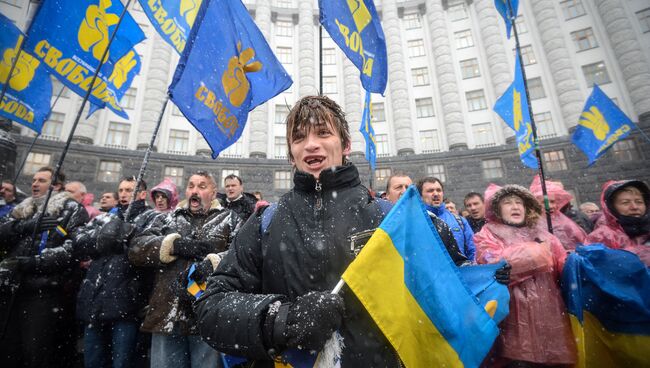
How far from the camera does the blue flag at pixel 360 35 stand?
4.15 metres

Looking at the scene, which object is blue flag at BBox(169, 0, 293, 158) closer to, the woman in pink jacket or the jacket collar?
the jacket collar

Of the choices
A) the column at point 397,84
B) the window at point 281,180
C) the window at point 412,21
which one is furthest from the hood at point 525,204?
the window at point 412,21

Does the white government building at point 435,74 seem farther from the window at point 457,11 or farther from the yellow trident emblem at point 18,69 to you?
the yellow trident emblem at point 18,69

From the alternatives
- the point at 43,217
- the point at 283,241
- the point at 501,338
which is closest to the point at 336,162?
the point at 283,241

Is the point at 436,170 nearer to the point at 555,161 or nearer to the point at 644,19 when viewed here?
the point at 555,161

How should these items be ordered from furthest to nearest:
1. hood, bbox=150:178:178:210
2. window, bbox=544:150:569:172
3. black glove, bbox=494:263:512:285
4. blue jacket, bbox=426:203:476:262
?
window, bbox=544:150:569:172
hood, bbox=150:178:178:210
blue jacket, bbox=426:203:476:262
black glove, bbox=494:263:512:285

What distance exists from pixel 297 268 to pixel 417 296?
2.11 feet

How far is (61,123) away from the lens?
733 inches

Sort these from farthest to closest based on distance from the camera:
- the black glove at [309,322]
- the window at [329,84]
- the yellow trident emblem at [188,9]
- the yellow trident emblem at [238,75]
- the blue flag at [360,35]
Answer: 1. the window at [329,84]
2. the yellow trident emblem at [188,9]
3. the blue flag at [360,35]
4. the yellow trident emblem at [238,75]
5. the black glove at [309,322]

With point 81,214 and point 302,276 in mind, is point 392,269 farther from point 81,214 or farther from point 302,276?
point 81,214

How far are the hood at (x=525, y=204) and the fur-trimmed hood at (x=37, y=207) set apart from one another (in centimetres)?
546

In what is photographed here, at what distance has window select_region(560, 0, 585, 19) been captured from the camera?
20.7 metres

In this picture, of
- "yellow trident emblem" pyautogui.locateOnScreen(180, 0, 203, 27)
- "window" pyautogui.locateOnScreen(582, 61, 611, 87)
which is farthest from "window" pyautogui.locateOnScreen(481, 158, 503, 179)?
"yellow trident emblem" pyautogui.locateOnScreen(180, 0, 203, 27)

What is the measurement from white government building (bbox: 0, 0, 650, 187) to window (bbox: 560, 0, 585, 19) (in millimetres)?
60
